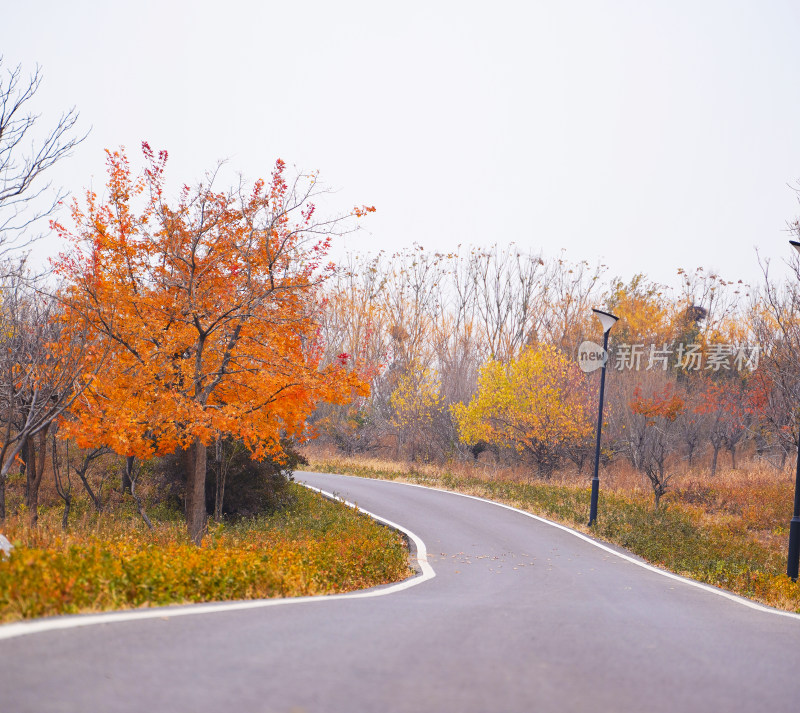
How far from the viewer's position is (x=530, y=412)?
2956cm

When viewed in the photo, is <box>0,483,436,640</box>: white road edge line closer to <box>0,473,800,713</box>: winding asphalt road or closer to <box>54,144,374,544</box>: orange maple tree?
<box>0,473,800,713</box>: winding asphalt road

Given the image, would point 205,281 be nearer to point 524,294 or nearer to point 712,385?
point 712,385

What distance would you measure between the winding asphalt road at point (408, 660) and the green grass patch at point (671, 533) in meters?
4.40

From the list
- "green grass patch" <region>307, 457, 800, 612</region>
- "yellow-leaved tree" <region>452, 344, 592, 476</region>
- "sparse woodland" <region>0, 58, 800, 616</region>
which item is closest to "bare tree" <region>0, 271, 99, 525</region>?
"sparse woodland" <region>0, 58, 800, 616</region>

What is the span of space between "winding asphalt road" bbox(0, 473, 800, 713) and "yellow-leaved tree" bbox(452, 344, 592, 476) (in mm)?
21667

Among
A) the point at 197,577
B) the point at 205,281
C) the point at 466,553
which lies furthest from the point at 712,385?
the point at 197,577

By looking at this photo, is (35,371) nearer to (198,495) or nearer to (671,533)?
(198,495)

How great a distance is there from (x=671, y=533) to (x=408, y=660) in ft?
45.3

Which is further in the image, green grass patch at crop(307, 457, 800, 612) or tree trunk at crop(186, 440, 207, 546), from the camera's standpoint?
tree trunk at crop(186, 440, 207, 546)

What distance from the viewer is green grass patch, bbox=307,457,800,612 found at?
1132 centimetres

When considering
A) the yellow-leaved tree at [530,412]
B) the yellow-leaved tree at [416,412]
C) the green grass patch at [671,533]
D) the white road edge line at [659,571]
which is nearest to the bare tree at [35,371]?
the white road edge line at [659,571]

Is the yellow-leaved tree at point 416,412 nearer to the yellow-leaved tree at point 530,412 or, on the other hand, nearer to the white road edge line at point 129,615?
the yellow-leaved tree at point 530,412

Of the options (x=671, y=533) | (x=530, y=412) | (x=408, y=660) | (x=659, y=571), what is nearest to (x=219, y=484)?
(x=671, y=533)

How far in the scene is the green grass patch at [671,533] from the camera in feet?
37.1
